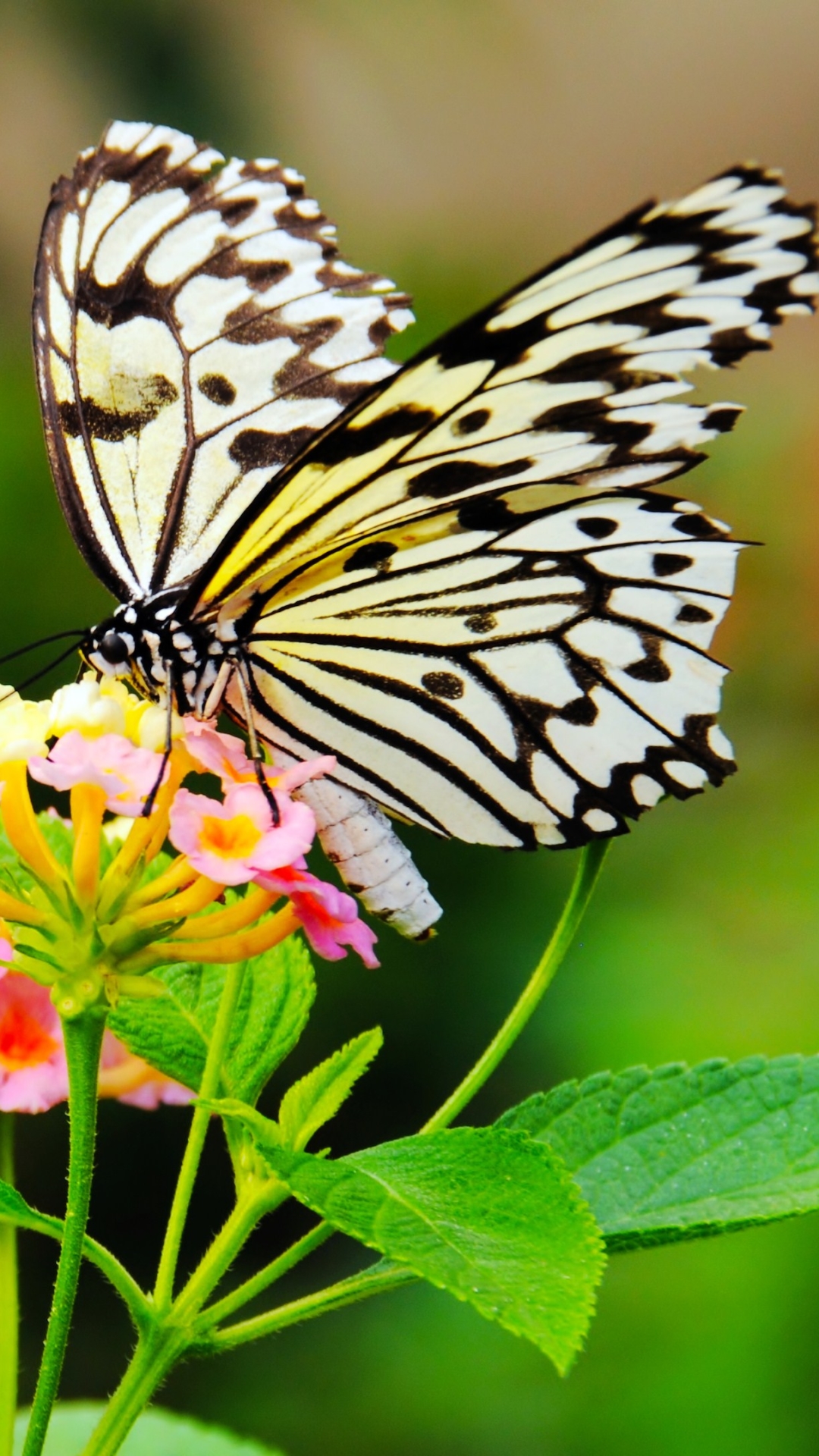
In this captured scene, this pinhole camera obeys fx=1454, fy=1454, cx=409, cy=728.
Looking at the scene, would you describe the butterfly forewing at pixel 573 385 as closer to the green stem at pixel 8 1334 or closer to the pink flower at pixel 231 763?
the pink flower at pixel 231 763

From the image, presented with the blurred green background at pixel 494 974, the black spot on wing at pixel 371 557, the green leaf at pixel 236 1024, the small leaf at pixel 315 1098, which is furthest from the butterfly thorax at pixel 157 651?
the blurred green background at pixel 494 974

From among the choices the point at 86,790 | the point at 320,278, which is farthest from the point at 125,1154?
the point at 86,790

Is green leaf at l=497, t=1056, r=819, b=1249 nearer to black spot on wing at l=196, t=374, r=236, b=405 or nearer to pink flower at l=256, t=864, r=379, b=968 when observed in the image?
pink flower at l=256, t=864, r=379, b=968

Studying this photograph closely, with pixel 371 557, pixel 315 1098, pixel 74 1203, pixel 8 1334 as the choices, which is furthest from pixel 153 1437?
pixel 371 557

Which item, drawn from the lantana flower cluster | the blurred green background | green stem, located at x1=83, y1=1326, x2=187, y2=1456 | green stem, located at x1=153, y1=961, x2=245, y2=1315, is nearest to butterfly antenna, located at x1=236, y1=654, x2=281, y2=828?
the lantana flower cluster

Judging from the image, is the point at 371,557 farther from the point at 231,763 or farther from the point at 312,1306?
the point at 312,1306

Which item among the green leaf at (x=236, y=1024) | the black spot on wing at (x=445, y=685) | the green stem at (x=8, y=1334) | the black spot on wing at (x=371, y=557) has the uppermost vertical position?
the black spot on wing at (x=371, y=557)

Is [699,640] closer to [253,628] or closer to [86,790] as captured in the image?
[253,628]
